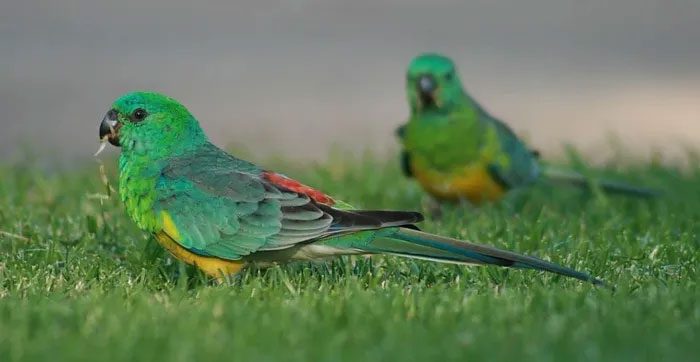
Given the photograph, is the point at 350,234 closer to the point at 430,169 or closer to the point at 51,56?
the point at 430,169

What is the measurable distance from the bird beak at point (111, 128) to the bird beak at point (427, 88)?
2389mm

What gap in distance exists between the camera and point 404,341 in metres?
4.27

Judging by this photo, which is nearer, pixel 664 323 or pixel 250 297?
pixel 664 323

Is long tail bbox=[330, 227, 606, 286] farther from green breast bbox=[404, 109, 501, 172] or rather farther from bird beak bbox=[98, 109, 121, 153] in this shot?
green breast bbox=[404, 109, 501, 172]

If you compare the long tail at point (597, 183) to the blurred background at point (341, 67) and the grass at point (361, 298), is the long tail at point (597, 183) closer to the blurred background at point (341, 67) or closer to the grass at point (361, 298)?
the grass at point (361, 298)

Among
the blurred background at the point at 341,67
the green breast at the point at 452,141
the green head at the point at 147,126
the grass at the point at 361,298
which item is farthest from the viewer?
the blurred background at the point at 341,67

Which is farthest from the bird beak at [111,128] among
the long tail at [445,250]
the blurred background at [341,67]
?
the blurred background at [341,67]

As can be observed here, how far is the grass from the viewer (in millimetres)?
4160

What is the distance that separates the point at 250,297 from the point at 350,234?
546mm

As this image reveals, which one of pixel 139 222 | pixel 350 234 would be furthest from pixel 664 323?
pixel 139 222

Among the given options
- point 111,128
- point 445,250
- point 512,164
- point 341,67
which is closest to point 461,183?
point 512,164

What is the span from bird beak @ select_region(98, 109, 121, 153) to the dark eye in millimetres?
76

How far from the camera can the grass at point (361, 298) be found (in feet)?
13.6

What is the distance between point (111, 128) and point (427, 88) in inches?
95.4
